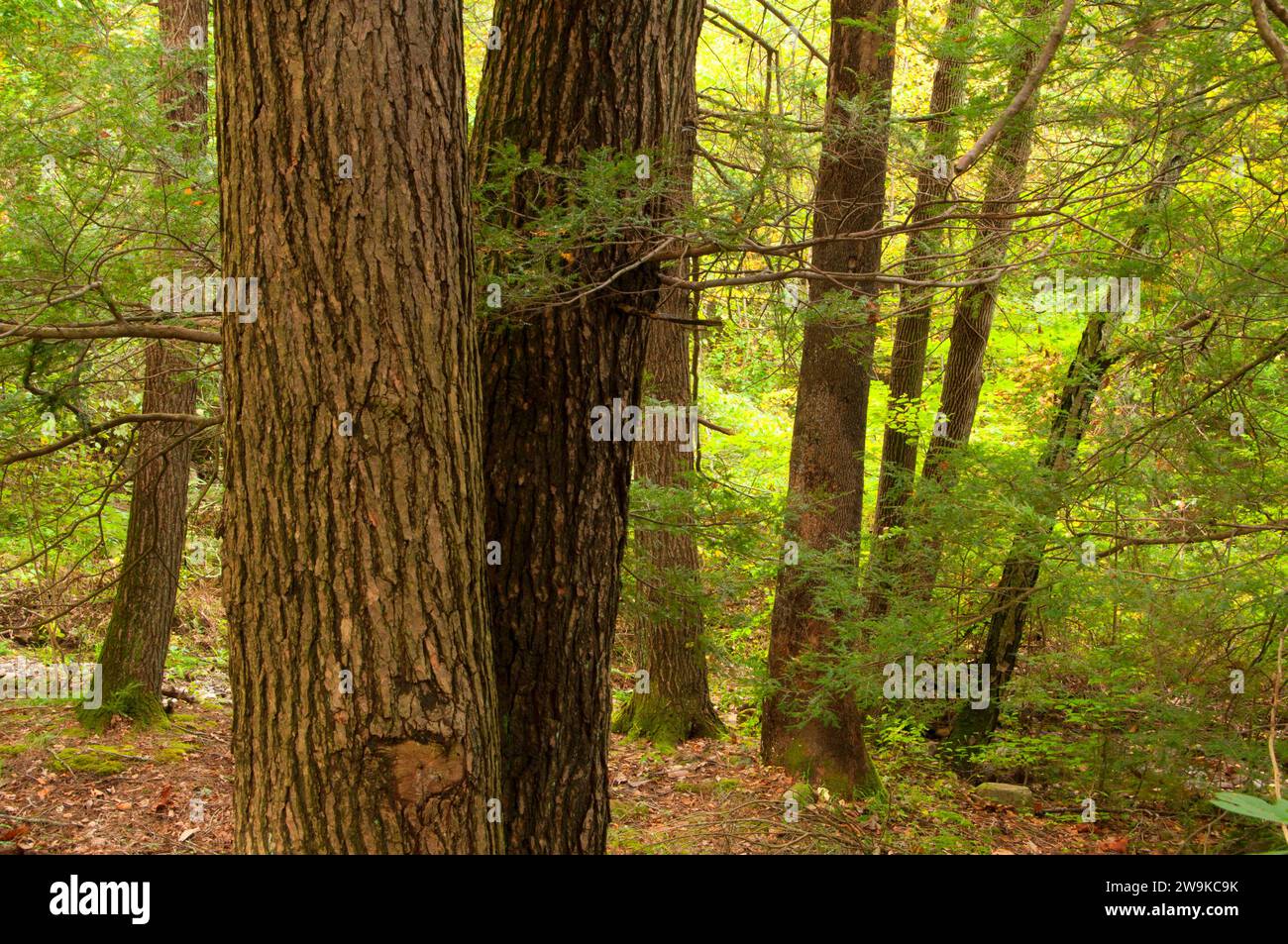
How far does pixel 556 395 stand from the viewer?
3385 millimetres

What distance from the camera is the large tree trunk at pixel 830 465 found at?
6695mm

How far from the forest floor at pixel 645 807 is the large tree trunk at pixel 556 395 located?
2.68m

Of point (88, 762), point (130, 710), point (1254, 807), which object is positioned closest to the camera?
point (1254, 807)

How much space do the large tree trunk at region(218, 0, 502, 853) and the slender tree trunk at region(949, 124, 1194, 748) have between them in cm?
383

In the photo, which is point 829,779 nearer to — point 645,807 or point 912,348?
point 645,807

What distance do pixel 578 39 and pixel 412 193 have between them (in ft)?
3.59

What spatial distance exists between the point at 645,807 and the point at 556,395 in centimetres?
431
